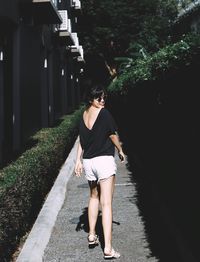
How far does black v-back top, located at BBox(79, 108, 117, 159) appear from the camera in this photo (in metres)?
5.45

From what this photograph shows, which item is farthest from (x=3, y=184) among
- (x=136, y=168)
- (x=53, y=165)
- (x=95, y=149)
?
(x=136, y=168)

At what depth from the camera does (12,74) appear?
1180 cm

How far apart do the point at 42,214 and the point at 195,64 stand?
3.21 m

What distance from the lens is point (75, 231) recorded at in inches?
257

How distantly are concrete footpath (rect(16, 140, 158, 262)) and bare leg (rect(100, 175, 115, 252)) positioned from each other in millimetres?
242

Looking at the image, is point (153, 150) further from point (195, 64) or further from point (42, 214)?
point (195, 64)

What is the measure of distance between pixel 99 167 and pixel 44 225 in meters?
1.51

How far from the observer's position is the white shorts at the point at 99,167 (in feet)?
17.6

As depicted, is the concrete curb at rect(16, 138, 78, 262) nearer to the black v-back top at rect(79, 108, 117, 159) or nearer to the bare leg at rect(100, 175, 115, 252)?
the bare leg at rect(100, 175, 115, 252)

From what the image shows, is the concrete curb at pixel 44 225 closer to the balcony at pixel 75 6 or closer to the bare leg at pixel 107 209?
the bare leg at pixel 107 209

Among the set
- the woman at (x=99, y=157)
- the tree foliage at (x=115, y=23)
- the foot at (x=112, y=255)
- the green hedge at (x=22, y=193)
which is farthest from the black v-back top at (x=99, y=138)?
the tree foliage at (x=115, y=23)

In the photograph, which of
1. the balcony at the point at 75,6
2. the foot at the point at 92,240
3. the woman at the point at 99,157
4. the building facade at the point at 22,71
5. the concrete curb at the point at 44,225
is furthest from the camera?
the balcony at the point at 75,6

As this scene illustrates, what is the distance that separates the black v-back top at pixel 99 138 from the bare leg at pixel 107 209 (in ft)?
1.07

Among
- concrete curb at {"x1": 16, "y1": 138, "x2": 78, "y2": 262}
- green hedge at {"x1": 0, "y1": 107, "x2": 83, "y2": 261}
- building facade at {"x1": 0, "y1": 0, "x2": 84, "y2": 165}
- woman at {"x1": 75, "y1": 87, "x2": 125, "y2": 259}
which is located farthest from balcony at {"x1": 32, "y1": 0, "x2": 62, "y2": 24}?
woman at {"x1": 75, "y1": 87, "x2": 125, "y2": 259}
